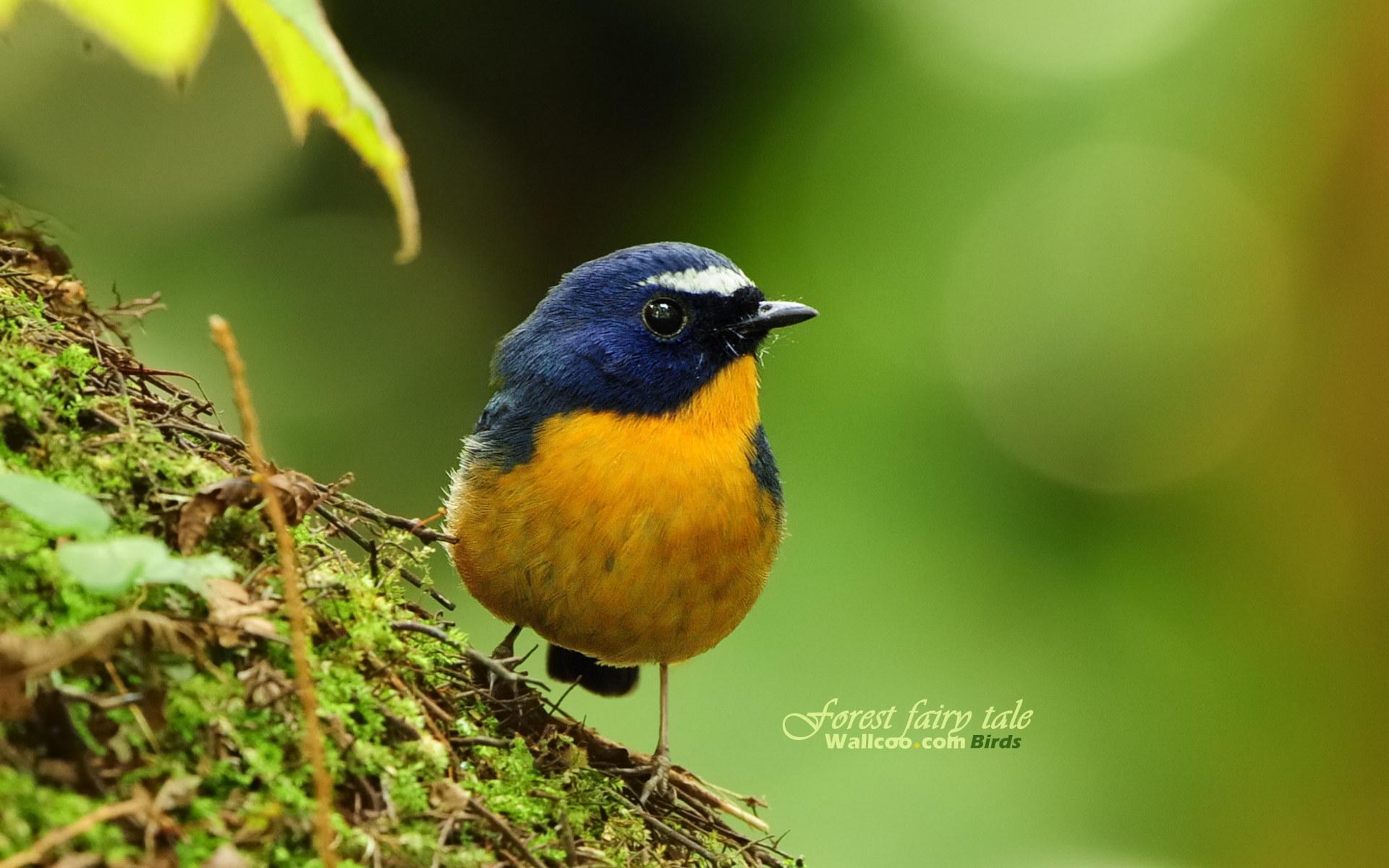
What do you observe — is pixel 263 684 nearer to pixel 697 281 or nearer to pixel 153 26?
pixel 153 26

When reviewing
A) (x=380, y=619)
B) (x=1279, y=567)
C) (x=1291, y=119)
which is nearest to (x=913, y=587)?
(x=1279, y=567)

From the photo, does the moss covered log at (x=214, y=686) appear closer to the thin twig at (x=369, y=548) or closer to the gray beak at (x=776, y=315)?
the thin twig at (x=369, y=548)

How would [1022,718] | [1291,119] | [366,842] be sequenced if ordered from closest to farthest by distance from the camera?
[366,842] → [1022,718] → [1291,119]

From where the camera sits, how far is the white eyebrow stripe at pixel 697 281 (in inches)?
174

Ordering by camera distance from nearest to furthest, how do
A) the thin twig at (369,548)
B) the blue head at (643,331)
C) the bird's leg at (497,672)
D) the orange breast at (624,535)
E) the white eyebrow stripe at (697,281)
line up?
the thin twig at (369,548) → the bird's leg at (497,672) → the orange breast at (624,535) → the blue head at (643,331) → the white eyebrow stripe at (697,281)

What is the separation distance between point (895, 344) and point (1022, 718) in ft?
7.35

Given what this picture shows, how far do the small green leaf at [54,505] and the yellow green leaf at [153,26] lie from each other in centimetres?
70

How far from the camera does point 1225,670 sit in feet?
23.0

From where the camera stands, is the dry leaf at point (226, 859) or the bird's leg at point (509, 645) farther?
the bird's leg at point (509, 645)

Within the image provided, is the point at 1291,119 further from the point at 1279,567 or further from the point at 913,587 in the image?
the point at 913,587

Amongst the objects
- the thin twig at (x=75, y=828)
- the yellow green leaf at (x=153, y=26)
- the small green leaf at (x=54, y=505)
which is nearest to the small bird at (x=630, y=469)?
the small green leaf at (x=54, y=505)

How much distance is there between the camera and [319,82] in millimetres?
1739

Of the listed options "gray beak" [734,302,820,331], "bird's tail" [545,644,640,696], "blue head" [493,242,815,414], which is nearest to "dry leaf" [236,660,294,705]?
"blue head" [493,242,815,414]

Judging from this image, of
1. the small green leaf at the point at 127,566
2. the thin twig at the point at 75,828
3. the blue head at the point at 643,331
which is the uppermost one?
the blue head at the point at 643,331
